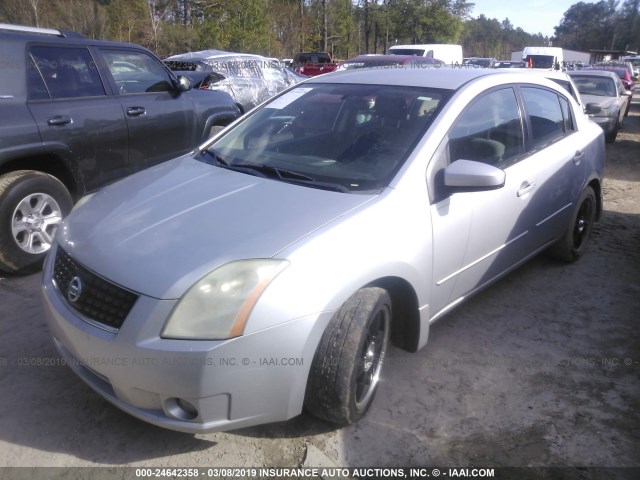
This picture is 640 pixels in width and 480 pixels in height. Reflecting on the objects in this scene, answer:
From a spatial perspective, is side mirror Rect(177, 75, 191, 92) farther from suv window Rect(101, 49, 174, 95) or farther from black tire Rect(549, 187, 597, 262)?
black tire Rect(549, 187, 597, 262)

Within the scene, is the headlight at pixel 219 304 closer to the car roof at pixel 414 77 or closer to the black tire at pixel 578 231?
the car roof at pixel 414 77

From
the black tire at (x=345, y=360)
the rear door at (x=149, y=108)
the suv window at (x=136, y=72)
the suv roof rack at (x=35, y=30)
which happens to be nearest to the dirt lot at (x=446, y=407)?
the black tire at (x=345, y=360)

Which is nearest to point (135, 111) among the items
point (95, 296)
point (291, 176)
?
point (291, 176)

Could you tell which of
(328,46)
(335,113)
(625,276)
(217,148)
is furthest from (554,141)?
(328,46)

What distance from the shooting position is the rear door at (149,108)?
5145mm

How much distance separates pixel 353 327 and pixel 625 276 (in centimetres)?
321

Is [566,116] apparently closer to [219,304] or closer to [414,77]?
[414,77]

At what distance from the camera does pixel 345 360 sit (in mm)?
2404

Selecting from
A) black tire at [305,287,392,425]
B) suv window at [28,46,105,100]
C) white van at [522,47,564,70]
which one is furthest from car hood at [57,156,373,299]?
white van at [522,47,564,70]

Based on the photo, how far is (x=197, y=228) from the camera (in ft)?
8.13

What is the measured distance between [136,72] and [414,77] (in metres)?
3.17

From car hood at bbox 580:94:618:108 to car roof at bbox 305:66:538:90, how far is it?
803 cm

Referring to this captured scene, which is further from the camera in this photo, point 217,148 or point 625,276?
point 625,276

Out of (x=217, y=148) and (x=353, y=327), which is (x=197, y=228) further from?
(x=217, y=148)
